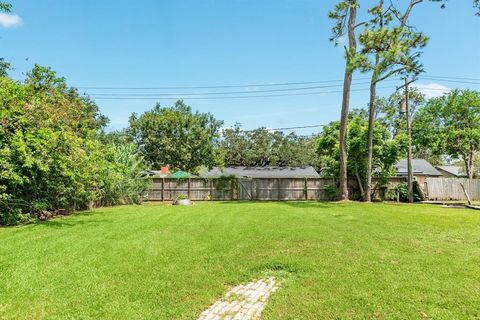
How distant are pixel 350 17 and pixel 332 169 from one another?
8866mm

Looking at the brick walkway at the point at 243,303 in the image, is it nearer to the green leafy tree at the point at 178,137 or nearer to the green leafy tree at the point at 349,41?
the green leafy tree at the point at 349,41

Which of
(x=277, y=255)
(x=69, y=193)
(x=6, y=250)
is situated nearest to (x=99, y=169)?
(x=69, y=193)

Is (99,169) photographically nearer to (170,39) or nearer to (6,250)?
(6,250)

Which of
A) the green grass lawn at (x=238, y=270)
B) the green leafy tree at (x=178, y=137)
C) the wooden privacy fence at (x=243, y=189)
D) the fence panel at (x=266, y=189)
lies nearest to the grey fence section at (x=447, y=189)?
the fence panel at (x=266, y=189)

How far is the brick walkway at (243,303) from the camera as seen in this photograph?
11.0ft

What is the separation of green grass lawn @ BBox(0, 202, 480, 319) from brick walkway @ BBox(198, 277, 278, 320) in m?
0.12

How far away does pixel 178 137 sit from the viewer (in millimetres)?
28953

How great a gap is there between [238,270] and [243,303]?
116 cm

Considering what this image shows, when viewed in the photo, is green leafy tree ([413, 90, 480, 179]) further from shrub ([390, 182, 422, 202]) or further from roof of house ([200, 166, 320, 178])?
shrub ([390, 182, 422, 202])

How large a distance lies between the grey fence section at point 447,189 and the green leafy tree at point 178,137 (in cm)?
1651

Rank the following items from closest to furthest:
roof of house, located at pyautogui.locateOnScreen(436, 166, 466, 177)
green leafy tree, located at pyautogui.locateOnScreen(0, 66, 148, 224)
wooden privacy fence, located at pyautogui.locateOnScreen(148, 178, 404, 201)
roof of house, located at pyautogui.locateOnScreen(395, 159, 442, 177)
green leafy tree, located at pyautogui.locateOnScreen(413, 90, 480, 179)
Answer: green leafy tree, located at pyautogui.locateOnScreen(0, 66, 148, 224), wooden privacy fence, located at pyautogui.locateOnScreen(148, 178, 404, 201), green leafy tree, located at pyautogui.locateOnScreen(413, 90, 480, 179), roof of house, located at pyautogui.locateOnScreen(395, 159, 442, 177), roof of house, located at pyautogui.locateOnScreen(436, 166, 466, 177)

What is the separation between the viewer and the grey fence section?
21.0 meters

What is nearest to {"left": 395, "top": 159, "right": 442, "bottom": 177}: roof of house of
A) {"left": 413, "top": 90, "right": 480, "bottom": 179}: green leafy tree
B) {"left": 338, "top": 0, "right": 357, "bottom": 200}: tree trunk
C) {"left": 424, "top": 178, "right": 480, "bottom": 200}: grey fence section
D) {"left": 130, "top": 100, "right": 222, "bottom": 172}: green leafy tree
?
{"left": 413, "top": 90, "right": 480, "bottom": 179}: green leafy tree

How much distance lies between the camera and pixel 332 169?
2102 centimetres
